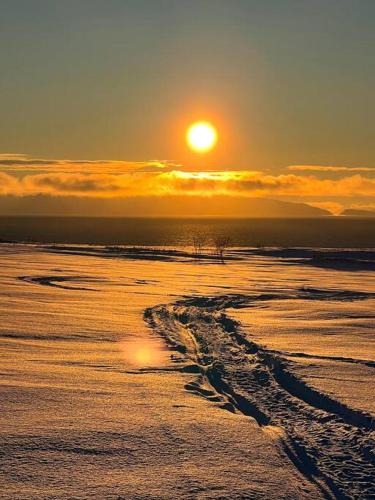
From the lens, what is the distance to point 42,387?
20.6 ft

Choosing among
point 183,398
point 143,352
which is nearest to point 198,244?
point 143,352

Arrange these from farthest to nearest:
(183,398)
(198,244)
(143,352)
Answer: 1. (198,244)
2. (143,352)
3. (183,398)

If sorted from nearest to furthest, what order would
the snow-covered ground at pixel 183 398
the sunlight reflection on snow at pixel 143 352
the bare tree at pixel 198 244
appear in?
the snow-covered ground at pixel 183 398 < the sunlight reflection on snow at pixel 143 352 < the bare tree at pixel 198 244

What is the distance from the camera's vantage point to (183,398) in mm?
6246

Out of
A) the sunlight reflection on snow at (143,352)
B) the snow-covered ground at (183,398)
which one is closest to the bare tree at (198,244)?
the snow-covered ground at (183,398)

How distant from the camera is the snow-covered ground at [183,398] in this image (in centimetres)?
433

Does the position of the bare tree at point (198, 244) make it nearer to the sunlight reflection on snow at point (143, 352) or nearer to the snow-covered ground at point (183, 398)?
the snow-covered ground at point (183, 398)

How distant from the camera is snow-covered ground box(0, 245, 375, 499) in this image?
433cm

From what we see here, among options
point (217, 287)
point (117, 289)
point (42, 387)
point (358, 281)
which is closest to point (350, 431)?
point (42, 387)

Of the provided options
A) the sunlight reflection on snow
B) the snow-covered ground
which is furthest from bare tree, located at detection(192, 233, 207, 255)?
the sunlight reflection on snow

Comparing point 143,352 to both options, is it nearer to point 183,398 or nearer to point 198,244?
point 183,398

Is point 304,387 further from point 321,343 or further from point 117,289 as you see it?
point 117,289

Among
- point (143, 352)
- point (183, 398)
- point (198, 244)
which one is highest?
point (198, 244)

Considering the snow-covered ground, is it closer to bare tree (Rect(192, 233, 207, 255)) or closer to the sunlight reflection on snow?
the sunlight reflection on snow
